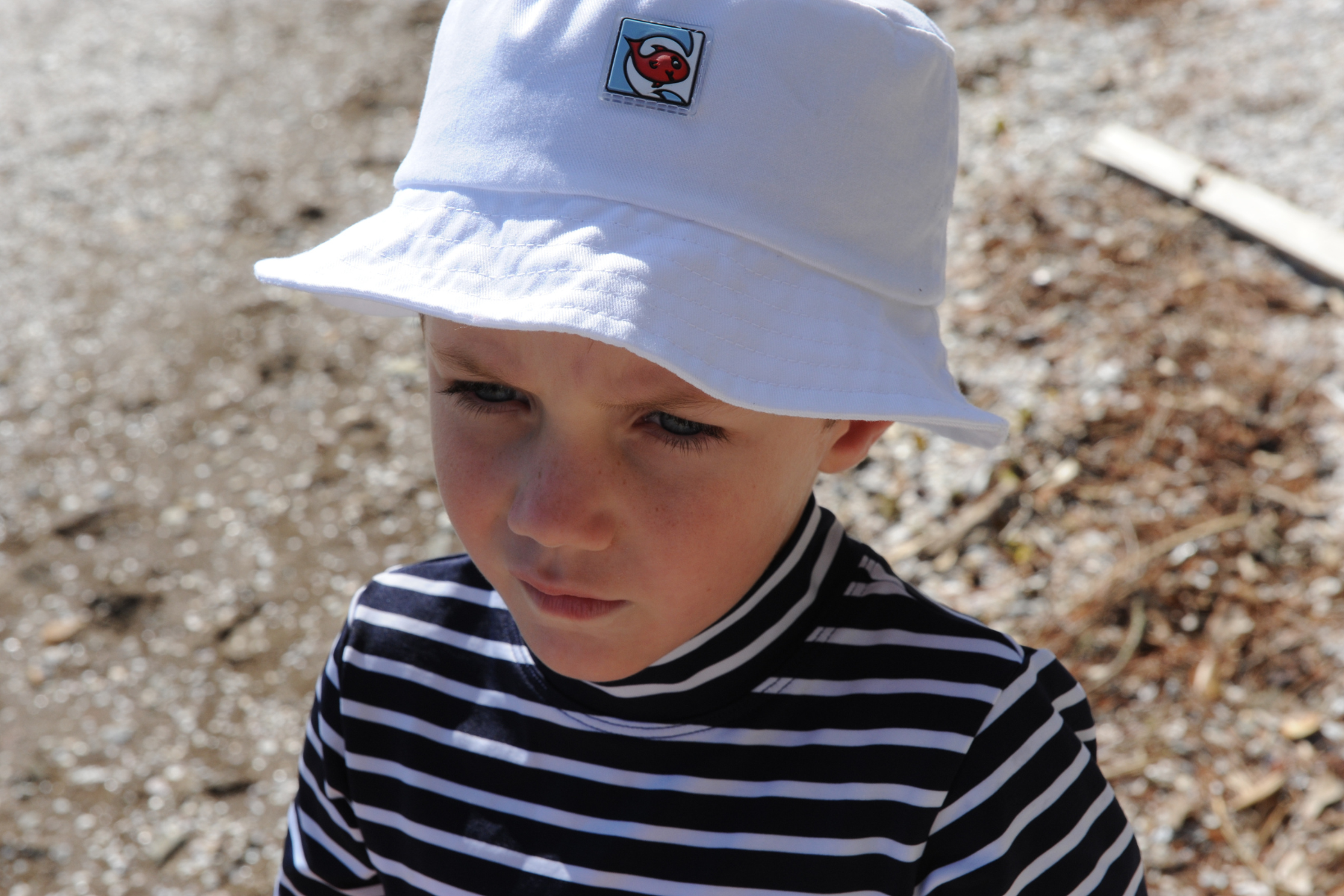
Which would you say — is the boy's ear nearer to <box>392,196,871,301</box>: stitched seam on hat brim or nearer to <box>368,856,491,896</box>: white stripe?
<box>392,196,871,301</box>: stitched seam on hat brim

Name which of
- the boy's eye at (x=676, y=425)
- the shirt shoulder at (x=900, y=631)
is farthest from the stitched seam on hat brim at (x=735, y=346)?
the shirt shoulder at (x=900, y=631)

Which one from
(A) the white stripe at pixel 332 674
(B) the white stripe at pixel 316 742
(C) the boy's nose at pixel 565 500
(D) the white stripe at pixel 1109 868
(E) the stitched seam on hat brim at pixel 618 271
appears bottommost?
(B) the white stripe at pixel 316 742

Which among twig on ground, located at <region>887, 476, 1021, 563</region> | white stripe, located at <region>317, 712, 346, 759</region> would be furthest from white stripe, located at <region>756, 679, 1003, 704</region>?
twig on ground, located at <region>887, 476, 1021, 563</region>

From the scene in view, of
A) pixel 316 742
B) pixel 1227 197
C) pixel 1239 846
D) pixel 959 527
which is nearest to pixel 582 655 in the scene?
pixel 316 742

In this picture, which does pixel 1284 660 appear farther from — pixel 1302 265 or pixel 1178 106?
pixel 1178 106

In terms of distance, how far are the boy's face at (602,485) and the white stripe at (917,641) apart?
163mm

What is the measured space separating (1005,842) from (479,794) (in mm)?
614

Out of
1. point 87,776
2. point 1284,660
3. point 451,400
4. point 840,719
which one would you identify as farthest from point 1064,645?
point 87,776

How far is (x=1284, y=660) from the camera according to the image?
260cm

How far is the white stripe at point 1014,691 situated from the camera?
4.17 ft

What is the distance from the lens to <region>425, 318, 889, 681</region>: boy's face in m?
1.11

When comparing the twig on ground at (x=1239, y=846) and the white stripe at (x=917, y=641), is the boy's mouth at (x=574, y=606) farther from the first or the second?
the twig on ground at (x=1239, y=846)

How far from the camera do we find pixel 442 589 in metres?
1.54

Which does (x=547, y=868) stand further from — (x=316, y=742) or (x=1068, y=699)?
(x=1068, y=699)
